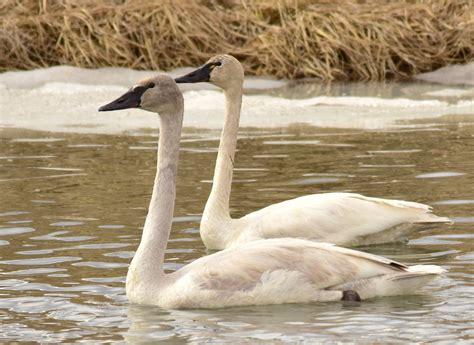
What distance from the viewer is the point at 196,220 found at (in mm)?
10164

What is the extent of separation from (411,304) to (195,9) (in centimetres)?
1185

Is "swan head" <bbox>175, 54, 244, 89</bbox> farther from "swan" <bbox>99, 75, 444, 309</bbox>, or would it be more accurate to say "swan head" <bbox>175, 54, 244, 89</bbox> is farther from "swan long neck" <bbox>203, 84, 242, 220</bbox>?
"swan" <bbox>99, 75, 444, 309</bbox>

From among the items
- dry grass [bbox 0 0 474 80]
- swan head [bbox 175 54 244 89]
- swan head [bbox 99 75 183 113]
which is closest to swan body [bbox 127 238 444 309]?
swan head [bbox 99 75 183 113]

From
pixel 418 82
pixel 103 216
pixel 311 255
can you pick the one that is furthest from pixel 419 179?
pixel 418 82

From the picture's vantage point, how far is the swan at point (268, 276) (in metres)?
7.37

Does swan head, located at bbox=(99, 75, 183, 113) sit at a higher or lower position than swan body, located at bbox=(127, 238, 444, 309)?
higher

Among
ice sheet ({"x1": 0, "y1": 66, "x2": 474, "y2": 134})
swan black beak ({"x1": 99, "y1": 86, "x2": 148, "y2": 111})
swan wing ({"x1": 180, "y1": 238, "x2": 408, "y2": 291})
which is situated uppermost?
swan black beak ({"x1": 99, "y1": 86, "x2": 148, "y2": 111})

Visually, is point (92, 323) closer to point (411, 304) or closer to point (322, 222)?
point (411, 304)

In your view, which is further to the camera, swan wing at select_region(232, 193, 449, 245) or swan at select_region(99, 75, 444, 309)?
swan wing at select_region(232, 193, 449, 245)

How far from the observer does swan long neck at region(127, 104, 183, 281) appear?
7535 millimetres

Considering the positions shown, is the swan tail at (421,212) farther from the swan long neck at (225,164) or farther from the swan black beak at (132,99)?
the swan black beak at (132,99)

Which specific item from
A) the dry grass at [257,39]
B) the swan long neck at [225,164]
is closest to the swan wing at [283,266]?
the swan long neck at [225,164]

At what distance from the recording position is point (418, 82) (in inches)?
709

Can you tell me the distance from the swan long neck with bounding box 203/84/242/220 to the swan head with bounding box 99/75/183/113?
5.00ft
